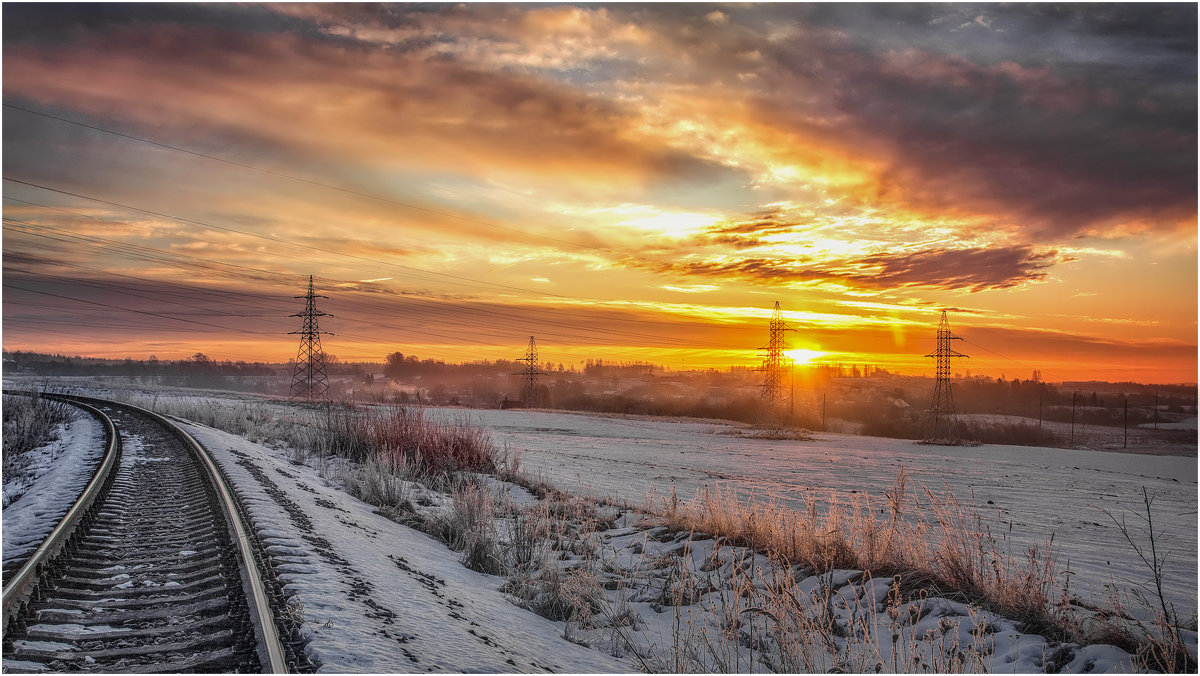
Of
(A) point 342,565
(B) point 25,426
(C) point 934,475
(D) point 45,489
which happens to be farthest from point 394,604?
(C) point 934,475

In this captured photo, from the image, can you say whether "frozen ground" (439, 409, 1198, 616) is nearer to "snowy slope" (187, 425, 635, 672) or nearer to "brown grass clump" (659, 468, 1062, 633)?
"brown grass clump" (659, 468, 1062, 633)

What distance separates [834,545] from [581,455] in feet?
71.0

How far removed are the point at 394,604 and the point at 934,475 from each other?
30.6m

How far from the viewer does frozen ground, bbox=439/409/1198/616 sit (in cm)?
1316

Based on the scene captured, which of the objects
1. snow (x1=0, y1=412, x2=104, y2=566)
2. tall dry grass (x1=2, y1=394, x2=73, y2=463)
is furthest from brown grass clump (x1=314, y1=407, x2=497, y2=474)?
tall dry grass (x1=2, y1=394, x2=73, y2=463)

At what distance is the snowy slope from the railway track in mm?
377

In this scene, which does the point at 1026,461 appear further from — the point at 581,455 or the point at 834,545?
the point at 834,545

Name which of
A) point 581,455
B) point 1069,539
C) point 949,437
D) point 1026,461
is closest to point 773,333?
point 949,437

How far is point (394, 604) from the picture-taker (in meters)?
6.07

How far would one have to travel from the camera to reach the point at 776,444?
46.4 m

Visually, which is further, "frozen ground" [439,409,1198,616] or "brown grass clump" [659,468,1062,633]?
"frozen ground" [439,409,1198,616]

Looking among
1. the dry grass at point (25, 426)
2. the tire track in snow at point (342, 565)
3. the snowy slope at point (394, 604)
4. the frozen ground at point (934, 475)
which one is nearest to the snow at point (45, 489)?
the dry grass at point (25, 426)

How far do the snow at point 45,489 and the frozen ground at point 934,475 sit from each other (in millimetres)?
9005

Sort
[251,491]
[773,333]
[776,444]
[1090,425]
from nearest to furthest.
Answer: [251,491], [776,444], [773,333], [1090,425]
